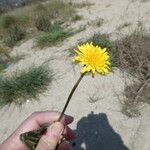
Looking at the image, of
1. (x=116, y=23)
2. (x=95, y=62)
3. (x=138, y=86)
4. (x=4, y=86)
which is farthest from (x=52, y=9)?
(x=95, y=62)

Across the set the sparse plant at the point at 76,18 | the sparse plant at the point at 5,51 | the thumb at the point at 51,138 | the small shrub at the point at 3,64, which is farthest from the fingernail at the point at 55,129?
the sparse plant at the point at 76,18

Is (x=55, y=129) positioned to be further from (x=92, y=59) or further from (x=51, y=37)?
(x=51, y=37)

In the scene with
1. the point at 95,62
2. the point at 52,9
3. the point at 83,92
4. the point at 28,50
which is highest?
the point at 95,62

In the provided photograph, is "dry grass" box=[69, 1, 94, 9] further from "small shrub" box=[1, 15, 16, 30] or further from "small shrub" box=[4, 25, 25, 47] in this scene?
"small shrub" box=[4, 25, 25, 47]

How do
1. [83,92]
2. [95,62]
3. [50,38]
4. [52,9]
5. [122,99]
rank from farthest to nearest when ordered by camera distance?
[52,9] < [50,38] < [83,92] < [122,99] < [95,62]

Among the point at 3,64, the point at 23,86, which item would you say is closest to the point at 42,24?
the point at 3,64

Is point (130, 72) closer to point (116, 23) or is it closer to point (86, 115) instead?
point (86, 115)

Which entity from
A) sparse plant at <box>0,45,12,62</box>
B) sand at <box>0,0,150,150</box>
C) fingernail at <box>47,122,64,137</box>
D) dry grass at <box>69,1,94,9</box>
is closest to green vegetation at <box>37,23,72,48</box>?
sand at <box>0,0,150,150</box>
